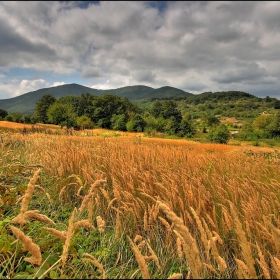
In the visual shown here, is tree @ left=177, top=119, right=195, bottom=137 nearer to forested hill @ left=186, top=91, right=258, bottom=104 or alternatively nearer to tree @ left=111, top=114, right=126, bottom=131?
tree @ left=111, top=114, right=126, bottom=131

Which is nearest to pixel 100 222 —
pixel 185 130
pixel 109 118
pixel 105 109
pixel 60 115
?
pixel 60 115

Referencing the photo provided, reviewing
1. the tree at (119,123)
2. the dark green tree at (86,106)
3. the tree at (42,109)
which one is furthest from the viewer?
the dark green tree at (86,106)

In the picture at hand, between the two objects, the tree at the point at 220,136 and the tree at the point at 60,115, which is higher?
the tree at the point at 60,115

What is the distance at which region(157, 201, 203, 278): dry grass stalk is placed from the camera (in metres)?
0.95

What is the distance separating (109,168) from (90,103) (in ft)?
267

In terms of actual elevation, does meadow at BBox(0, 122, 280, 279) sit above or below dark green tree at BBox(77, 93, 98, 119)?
below

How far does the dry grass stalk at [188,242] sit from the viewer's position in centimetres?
95

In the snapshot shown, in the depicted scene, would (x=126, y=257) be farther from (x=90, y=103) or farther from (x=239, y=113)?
(x=239, y=113)

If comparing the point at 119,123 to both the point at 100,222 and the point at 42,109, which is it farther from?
the point at 100,222

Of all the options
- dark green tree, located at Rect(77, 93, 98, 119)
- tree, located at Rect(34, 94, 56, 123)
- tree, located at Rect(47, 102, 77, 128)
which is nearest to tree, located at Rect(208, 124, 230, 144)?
tree, located at Rect(47, 102, 77, 128)

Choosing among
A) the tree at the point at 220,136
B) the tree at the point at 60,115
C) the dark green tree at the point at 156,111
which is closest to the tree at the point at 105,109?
the tree at the point at 60,115

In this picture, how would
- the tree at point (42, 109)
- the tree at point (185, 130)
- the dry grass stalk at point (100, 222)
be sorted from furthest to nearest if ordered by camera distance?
the tree at point (42, 109), the tree at point (185, 130), the dry grass stalk at point (100, 222)

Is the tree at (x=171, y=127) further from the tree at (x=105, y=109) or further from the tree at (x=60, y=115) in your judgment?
the tree at (x=60, y=115)

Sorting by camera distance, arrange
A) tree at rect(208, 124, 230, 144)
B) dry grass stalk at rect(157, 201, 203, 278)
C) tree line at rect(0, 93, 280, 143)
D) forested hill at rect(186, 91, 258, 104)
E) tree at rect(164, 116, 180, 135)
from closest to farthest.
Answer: dry grass stalk at rect(157, 201, 203, 278), tree at rect(208, 124, 230, 144), tree line at rect(0, 93, 280, 143), tree at rect(164, 116, 180, 135), forested hill at rect(186, 91, 258, 104)
